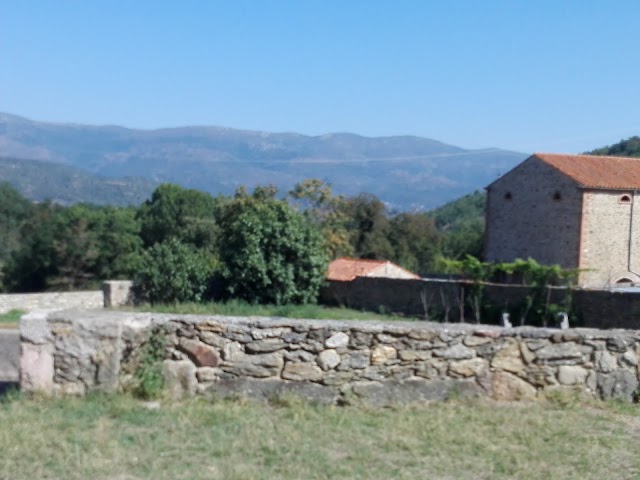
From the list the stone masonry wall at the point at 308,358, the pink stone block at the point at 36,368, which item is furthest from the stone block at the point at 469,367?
the pink stone block at the point at 36,368

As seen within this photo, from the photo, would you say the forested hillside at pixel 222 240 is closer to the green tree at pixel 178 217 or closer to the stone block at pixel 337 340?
the green tree at pixel 178 217

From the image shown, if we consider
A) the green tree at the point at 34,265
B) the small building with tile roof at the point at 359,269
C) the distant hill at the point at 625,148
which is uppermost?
the distant hill at the point at 625,148

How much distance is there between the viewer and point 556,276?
2955 centimetres

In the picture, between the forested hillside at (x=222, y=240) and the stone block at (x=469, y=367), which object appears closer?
the stone block at (x=469, y=367)

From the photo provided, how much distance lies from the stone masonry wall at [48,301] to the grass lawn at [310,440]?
23884 mm

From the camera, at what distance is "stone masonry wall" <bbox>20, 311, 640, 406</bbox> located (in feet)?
20.1

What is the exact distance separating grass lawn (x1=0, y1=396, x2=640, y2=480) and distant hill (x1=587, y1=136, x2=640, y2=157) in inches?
2900

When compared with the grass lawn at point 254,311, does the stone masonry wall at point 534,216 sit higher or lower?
higher

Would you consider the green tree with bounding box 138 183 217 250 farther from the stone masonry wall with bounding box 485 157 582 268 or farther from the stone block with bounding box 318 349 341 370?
the stone block with bounding box 318 349 341 370

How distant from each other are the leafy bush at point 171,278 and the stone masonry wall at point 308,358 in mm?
25957

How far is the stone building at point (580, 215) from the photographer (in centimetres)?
4038

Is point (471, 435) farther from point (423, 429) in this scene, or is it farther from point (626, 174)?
point (626, 174)

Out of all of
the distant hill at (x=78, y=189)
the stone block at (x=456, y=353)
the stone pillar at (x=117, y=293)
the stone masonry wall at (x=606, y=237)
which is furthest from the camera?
the distant hill at (x=78, y=189)

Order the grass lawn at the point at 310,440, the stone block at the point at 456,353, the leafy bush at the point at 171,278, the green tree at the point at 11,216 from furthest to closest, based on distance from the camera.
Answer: the green tree at the point at 11,216, the leafy bush at the point at 171,278, the stone block at the point at 456,353, the grass lawn at the point at 310,440
